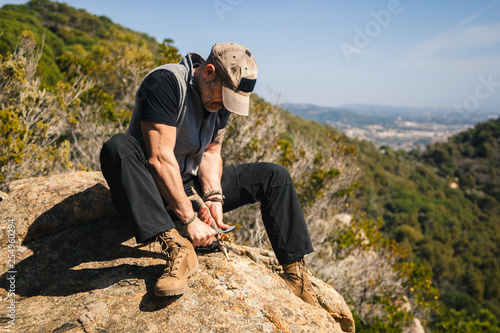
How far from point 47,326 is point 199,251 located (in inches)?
42.4

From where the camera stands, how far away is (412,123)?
4884 inches

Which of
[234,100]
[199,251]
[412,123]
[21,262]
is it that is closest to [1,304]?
[21,262]

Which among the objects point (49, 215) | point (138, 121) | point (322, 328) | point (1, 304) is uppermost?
point (138, 121)

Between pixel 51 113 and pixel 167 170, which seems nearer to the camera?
pixel 167 170

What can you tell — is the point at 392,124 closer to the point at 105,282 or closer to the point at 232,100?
the point at 232,100

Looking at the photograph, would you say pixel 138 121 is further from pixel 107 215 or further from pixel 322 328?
pixel 322 328

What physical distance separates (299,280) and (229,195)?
2.93 feet

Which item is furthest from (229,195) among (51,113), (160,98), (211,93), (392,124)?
(392,124)

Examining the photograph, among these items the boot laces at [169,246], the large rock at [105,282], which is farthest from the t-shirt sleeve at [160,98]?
the large rock at [105,282]

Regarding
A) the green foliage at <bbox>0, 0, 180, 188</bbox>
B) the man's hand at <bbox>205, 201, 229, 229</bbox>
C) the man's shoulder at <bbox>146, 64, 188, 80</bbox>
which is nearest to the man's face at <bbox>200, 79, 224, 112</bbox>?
the man's shoulder at <bbox>146, 64, 188, 80</bbox>

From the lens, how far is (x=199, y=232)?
2195 mm

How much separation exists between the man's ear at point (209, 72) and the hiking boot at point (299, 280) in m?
1.54

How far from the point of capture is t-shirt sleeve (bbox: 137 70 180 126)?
2125mm

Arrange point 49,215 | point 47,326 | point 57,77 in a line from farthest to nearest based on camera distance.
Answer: point 57,77 < point 49,215 < point 47,326
